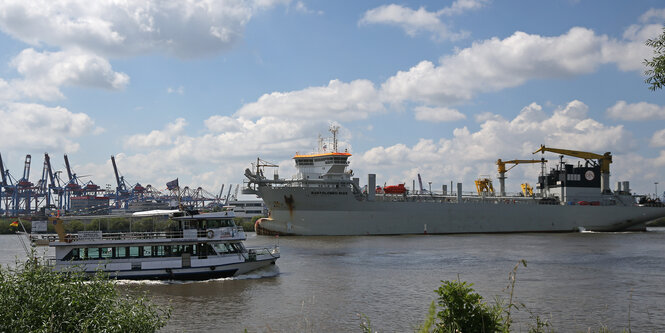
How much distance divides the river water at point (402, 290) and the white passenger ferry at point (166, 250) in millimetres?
750

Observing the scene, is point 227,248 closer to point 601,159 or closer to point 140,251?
point 140,251

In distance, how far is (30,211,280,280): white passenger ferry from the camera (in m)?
26.5

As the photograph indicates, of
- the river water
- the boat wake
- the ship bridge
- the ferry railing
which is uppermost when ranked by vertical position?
the ship bridge

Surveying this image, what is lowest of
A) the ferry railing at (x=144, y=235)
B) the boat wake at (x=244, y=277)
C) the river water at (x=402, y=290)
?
the river water at (x=402, y=290)

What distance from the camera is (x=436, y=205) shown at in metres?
62.7

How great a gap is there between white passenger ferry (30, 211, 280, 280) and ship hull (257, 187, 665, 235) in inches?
1153

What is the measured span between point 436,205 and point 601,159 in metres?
27.9

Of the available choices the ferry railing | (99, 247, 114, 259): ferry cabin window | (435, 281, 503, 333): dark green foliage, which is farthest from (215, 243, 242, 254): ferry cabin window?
(435, 281, 503, 333): dark green foliage

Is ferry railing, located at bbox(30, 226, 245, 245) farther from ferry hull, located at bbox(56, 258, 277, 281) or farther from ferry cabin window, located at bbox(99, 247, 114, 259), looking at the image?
ferry hull, located at bbox(56, 258, 277, 281)

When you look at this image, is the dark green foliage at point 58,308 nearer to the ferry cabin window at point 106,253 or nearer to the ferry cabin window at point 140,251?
the ferry cabin window at point 140,251

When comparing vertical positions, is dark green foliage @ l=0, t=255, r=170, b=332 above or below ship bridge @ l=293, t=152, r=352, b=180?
below

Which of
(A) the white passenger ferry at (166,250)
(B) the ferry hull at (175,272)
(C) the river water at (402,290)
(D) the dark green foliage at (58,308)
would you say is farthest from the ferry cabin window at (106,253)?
(D) the dark green foliage at (58,308)

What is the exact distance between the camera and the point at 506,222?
65.2 meters

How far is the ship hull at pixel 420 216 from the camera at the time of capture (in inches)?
2272
